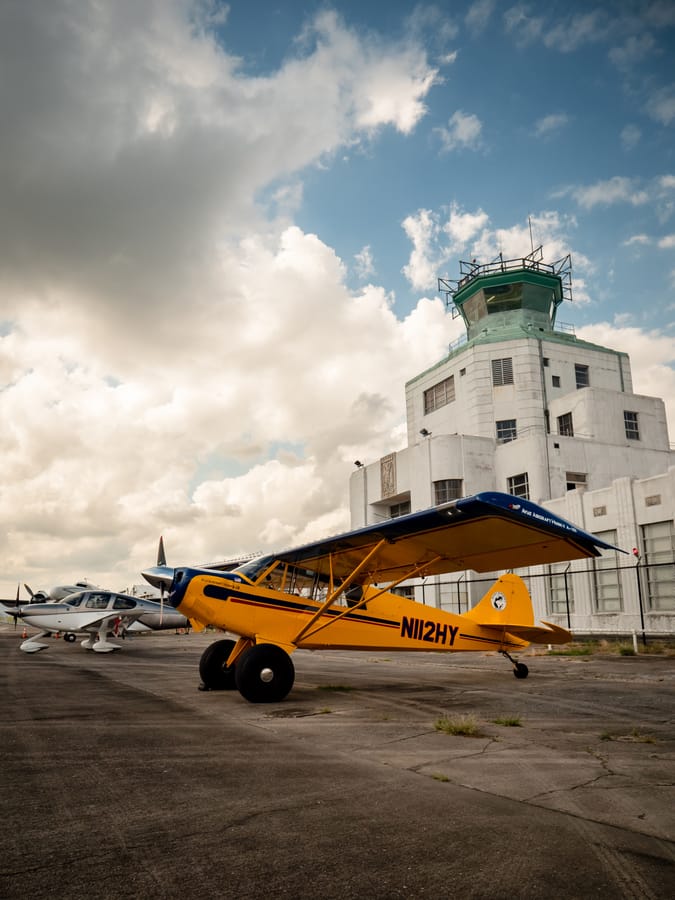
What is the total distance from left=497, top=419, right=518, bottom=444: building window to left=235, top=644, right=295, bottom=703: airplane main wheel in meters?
31.1

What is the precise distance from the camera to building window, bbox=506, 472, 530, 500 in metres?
33.7

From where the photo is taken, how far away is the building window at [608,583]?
2616cm

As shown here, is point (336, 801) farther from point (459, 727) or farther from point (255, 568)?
point (255, 568)

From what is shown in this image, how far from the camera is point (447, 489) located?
118 ft

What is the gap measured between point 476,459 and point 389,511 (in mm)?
8928

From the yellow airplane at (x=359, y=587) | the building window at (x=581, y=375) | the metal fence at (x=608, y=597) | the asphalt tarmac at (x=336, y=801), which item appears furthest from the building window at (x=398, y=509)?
the asphalt tarmac at (x=336, y=801)

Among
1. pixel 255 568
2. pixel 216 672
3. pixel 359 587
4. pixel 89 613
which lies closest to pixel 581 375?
pixel 89 613

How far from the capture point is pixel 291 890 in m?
2.68

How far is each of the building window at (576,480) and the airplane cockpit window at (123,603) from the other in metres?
23.7

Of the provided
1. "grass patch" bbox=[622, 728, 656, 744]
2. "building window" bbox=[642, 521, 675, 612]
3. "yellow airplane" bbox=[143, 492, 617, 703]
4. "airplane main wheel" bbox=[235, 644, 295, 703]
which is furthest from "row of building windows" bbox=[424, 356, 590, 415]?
"grass patch" bbox=[622, 728, 656, 744]

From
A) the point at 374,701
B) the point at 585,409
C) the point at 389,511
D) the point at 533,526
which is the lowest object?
the point at 374,701

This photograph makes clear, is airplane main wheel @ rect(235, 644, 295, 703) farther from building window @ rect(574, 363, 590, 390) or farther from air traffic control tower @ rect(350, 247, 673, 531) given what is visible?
building window @ rect(574, 363, 590, 390)

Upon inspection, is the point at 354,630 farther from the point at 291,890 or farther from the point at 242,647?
the point at 291,890

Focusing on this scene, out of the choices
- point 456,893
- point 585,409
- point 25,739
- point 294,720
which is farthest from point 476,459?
point 456,893
